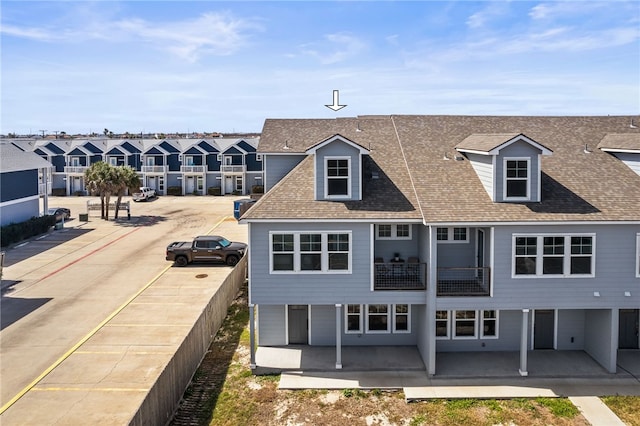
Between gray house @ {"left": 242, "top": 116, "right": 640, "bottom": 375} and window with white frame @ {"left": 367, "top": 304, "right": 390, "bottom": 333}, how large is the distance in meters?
0.06

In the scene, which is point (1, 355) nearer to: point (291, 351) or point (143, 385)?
point (143, 385)

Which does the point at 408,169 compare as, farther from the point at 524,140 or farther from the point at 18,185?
the point at 18,185

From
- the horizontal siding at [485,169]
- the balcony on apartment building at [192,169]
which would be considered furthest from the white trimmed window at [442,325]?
the balcony on apartment building at [192,169]

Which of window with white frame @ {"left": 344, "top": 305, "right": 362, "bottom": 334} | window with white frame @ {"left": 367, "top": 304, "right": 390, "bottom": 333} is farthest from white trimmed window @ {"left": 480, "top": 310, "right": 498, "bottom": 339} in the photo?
window with white frame @ {"left": 344, "top": 305, "right": 362, "bottom": 334}

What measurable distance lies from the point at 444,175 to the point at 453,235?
2408 millimetres

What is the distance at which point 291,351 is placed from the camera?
1955 cm

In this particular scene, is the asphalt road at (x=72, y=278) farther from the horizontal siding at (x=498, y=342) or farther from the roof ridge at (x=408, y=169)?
the horizontal siding at (x=498, y=342)

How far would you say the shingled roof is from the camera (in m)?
17.8

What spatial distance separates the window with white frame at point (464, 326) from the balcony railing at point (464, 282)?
134 centimetres

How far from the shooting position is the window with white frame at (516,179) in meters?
18.3

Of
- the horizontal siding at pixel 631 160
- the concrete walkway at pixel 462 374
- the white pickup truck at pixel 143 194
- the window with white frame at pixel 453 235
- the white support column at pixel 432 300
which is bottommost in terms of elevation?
the concrete walkway at pixel 462 374

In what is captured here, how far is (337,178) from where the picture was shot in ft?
62.1

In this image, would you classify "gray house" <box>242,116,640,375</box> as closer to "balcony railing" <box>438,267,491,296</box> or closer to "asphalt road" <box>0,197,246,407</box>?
"balcony railing" <box>438,267,491,296</box>

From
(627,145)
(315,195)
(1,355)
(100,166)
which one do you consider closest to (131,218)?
(100,166)
